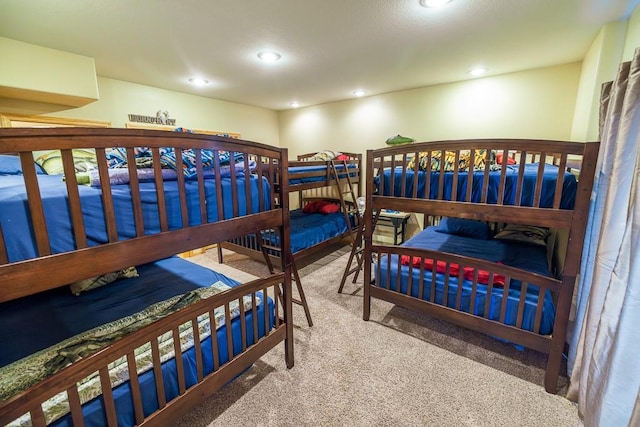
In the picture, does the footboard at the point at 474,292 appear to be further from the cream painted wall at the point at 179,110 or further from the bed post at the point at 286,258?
the cream painted wall at the point at 179,110

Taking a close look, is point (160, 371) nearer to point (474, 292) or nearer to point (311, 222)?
point (474, 292)

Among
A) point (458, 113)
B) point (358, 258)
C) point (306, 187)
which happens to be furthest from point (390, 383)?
point (458, 113)

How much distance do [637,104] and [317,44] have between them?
2139mm

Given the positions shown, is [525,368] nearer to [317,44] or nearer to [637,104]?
[637,104]

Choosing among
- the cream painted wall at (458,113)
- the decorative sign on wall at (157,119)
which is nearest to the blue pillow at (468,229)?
the cream painted wall at (458,113)

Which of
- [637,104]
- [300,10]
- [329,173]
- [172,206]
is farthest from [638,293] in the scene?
[329,173]

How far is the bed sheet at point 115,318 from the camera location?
118cm

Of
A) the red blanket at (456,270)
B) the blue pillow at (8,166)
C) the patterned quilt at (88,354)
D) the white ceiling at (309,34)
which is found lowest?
the patterned quilt at (88,354)

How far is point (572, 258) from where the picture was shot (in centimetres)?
152

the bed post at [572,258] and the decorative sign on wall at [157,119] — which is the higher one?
the decorative sign on wall at [157,119]

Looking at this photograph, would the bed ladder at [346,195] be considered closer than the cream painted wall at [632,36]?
No

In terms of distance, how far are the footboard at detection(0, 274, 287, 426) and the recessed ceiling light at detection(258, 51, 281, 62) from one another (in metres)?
2.15

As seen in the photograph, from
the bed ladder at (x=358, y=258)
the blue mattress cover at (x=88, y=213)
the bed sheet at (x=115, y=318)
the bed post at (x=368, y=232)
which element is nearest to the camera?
the blue mattress cover at (x=88, y=213)

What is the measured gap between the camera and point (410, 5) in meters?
1.79
